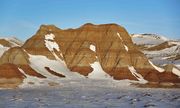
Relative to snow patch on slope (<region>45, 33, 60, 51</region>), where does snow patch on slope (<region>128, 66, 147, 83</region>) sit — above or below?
below

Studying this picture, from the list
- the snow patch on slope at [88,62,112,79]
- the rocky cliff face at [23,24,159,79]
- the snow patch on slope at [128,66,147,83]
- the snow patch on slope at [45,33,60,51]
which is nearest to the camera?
the snow patch on slope at [128,66,147,83]

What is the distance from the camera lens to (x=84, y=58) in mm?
117438

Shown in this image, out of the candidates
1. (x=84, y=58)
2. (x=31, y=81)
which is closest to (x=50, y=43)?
(x=84, y=58)

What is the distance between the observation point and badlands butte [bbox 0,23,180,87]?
109 m

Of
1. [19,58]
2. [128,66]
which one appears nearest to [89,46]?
[128,66]

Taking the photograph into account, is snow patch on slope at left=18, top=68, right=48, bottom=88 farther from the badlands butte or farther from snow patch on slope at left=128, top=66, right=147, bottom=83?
snow patch on slope at left=128, top=66, right=147, bottom=83

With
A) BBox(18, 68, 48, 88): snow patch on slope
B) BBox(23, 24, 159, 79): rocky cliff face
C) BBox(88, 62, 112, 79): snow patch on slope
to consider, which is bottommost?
BBox(18, 68, 48, 88): snow patch on slope

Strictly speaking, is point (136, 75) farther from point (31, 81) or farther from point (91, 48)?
point (31, 81)

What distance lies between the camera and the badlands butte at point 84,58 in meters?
109

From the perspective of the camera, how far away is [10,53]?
4432 inches

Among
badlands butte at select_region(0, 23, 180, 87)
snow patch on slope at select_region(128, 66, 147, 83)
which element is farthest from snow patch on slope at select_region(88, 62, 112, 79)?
snow patch on slope at select_region(128, 66, 147, 83)

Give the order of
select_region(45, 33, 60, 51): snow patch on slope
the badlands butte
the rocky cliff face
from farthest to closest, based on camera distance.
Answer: select_region(45, 33, 60, 51): snow patch on slope → the rocky cliff face → the badlands butte

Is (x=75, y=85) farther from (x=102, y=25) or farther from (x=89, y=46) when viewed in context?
(x=102, y=25)

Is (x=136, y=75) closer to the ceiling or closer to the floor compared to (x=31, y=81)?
closer to the ceiling
